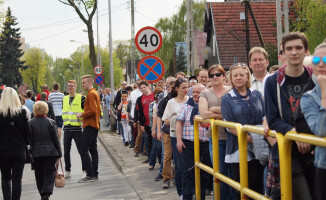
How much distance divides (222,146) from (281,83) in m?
2.03

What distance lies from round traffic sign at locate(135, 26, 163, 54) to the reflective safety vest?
1.73 metres

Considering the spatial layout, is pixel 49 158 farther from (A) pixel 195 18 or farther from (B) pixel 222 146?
(A) pixel 195 18

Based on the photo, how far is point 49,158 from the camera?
9.19 metres

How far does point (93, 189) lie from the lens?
1102 cm

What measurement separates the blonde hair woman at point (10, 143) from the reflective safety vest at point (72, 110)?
3.94 m

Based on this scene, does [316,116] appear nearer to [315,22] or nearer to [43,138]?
[43,138]

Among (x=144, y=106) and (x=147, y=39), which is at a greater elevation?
(x=147, y=39)

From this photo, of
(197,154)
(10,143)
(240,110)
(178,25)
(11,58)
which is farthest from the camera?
(11,58)

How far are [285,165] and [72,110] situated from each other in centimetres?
907

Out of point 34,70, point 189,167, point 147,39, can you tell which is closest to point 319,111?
point 189,167

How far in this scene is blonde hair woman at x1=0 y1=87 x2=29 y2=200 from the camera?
8.63m

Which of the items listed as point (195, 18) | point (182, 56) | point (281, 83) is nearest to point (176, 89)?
point (281, 83)

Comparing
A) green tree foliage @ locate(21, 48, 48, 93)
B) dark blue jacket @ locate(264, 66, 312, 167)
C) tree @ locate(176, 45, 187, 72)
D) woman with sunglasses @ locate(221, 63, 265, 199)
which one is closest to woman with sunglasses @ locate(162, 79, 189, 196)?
woman with sunglasses @ locate(221, 63, 265, 199)

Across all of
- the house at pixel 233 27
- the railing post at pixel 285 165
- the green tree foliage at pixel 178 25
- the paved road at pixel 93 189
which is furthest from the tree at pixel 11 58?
the railing post at pixel 285 165
